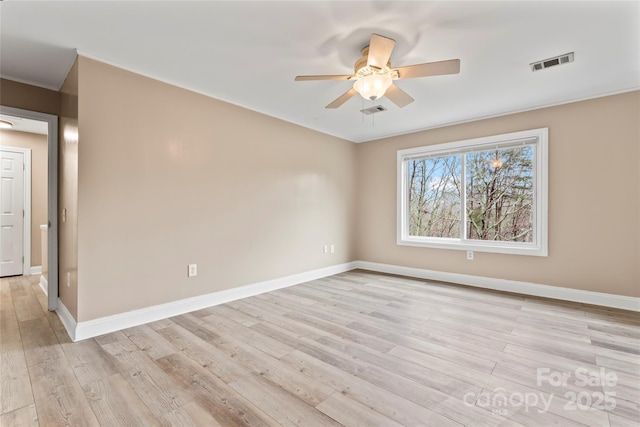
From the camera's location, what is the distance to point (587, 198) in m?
3.36

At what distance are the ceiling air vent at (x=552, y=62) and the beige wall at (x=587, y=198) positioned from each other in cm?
124

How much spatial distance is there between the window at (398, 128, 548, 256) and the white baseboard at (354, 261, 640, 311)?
0.42m

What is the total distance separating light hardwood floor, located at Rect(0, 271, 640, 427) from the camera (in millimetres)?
1541

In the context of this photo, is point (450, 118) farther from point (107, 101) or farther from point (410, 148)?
point (107, 101)

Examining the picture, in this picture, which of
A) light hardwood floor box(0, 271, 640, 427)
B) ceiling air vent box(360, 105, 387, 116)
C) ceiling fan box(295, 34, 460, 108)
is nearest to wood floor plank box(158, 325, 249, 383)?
light hardwood floor box(0, 271, 640, 427)

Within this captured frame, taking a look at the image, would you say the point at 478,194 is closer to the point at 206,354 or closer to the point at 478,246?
the point at 478,246

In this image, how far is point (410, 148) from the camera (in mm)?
4770

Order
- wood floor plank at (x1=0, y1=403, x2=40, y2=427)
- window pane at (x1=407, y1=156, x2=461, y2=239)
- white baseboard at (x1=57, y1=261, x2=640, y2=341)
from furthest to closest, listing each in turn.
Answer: window pane at (x1=407, y1=156, x2=461, y2=239) < white baseboard at (x1=57, y1=261, x2=640, y2=341) < wood floor plank at (x1=0, y1=403, x2=40, y2=427)

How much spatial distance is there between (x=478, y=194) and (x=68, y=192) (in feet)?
16.2

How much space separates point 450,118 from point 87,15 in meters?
4.03

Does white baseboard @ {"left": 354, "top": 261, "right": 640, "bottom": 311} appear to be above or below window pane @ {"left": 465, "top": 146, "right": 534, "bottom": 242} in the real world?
below

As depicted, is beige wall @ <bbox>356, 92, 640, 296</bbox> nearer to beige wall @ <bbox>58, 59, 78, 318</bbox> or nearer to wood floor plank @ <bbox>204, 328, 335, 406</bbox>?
wood floor plank @ <bbox>204, 328, 335, 406</bbox>

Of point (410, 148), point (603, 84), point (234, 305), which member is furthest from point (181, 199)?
point (603, 84)

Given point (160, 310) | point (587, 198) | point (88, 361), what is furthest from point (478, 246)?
point (88, 361)
